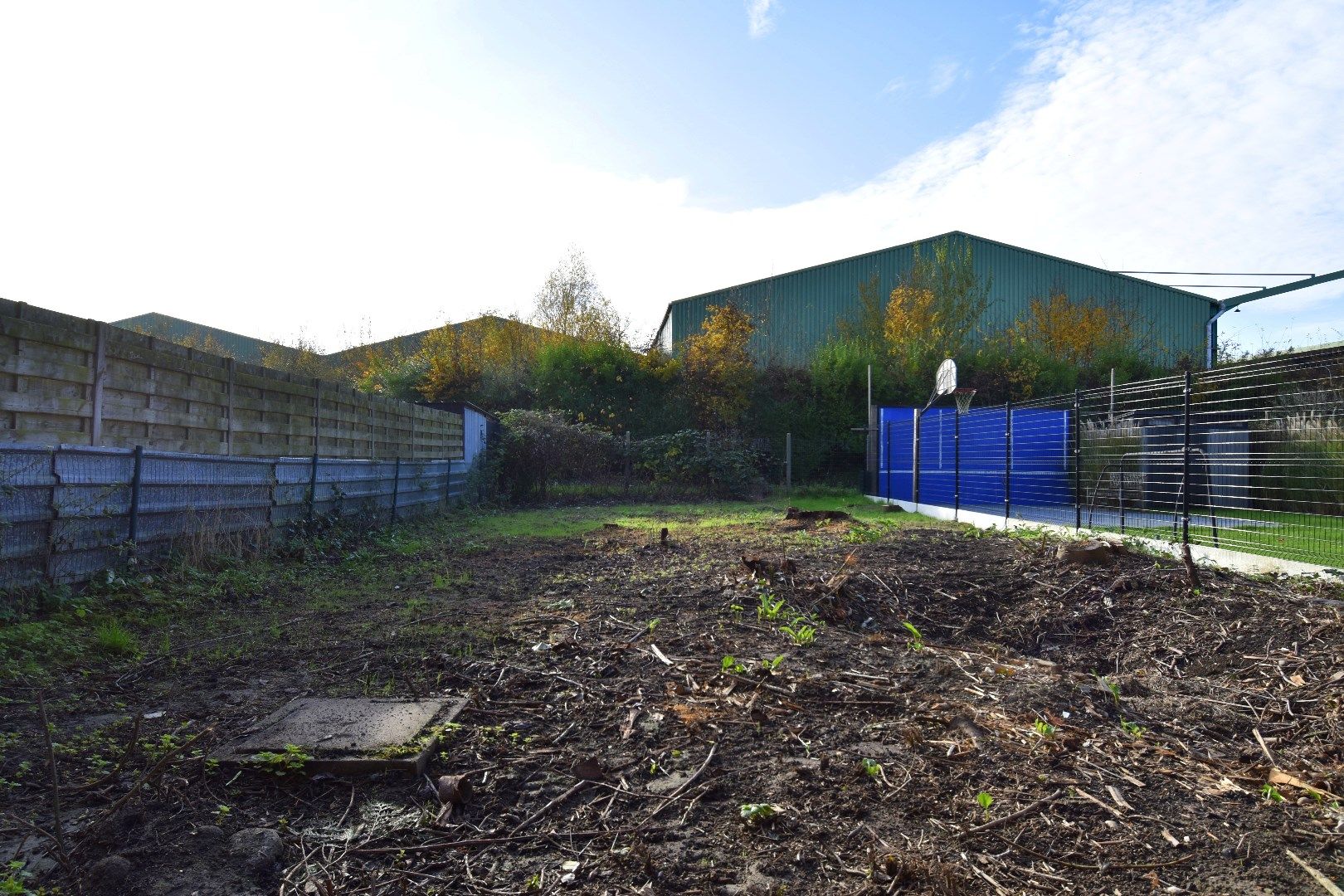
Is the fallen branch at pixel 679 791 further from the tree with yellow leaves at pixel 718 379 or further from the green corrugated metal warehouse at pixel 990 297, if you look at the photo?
the green corrugated metal warehouse at pixel 990 297

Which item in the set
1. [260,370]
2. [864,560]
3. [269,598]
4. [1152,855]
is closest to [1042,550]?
[864,560]

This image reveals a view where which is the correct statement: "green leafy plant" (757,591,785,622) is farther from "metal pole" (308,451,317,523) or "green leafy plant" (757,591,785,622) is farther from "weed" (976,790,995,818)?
"metal pole" (308,451,317,523)

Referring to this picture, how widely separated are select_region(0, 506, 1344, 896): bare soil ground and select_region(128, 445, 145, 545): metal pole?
604 mm

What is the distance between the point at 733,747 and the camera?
258cm

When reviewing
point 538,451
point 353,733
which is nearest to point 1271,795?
point 353,733

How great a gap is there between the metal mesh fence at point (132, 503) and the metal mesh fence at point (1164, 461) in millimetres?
7535

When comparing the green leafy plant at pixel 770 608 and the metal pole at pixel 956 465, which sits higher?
the metal pole at pixel 956 465

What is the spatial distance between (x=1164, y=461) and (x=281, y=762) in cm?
964

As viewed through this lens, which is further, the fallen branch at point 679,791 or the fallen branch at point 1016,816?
the fallen branch at point 679,791

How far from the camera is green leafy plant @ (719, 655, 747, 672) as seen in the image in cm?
336

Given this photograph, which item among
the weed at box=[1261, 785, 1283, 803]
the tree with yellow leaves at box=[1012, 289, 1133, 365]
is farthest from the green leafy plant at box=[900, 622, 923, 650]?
the tree with yellow leaves at box=[1012, 289, 1133, 365]

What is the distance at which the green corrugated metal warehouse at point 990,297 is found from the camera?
22938 mm

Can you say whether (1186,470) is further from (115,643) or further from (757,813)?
(115,643)

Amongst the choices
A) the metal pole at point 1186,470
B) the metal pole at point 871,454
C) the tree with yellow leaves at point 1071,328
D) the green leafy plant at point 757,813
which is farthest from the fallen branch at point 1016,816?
the tree with yellow leaves at point 1071,328
